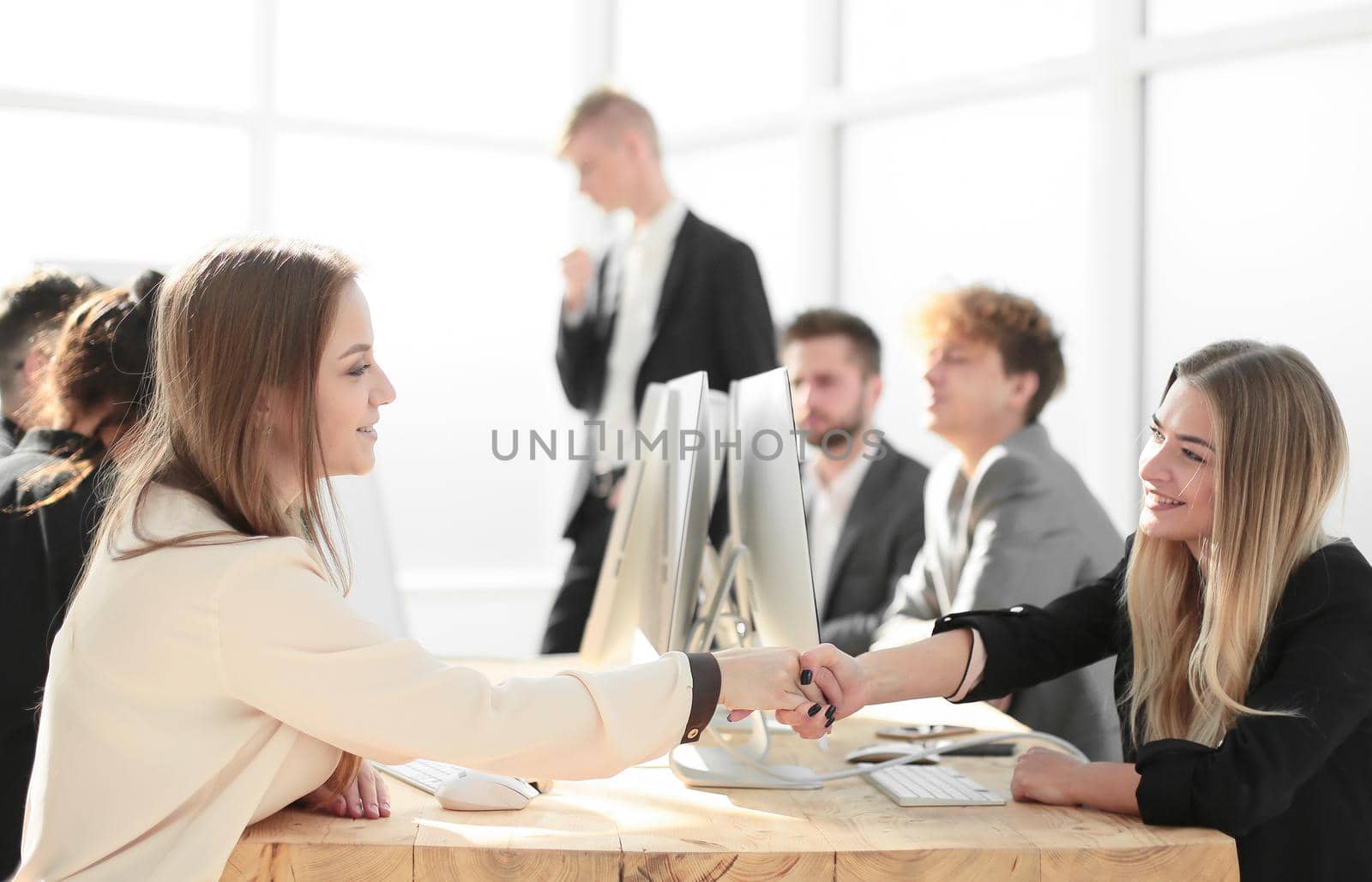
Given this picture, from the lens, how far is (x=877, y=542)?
2795 mm

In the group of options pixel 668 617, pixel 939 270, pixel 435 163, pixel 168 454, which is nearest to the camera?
pixel 168 454

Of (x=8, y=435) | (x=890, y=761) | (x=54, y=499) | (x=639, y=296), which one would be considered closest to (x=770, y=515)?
(x=890, y=761)

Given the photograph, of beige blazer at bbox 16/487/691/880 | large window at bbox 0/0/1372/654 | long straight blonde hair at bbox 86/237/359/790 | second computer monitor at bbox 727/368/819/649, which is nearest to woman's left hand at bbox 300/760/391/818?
beige blazer at bbox 16/487/691/880

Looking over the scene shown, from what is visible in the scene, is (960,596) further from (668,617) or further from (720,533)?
(668,617)

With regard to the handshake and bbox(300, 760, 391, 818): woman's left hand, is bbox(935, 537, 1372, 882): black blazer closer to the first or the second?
the handshake

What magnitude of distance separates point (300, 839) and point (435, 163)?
3905mm

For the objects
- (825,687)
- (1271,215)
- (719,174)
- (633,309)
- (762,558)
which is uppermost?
(719,174)

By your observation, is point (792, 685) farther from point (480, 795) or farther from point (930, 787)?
point (480, 795)

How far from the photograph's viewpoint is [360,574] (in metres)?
2.59

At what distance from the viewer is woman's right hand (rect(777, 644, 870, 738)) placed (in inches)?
55.8

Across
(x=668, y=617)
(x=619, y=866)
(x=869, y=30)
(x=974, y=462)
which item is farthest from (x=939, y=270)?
(x=619, y=866)

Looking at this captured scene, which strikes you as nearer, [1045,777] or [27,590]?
[1045,777]

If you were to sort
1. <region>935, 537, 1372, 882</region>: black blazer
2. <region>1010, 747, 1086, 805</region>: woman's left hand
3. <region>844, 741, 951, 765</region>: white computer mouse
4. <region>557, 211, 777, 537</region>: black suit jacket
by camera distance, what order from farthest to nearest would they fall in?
1. <region>557, 211, 777, 537</region>: black suit jacket
2. <region>844, 741, 951, 765</region>: white computer mouse
3. <region>1010, 747, 1086, 805</region>: woman's left hand
4. <region>935, 537, 1372, 882</region>: black blazer

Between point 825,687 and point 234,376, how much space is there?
73cm
